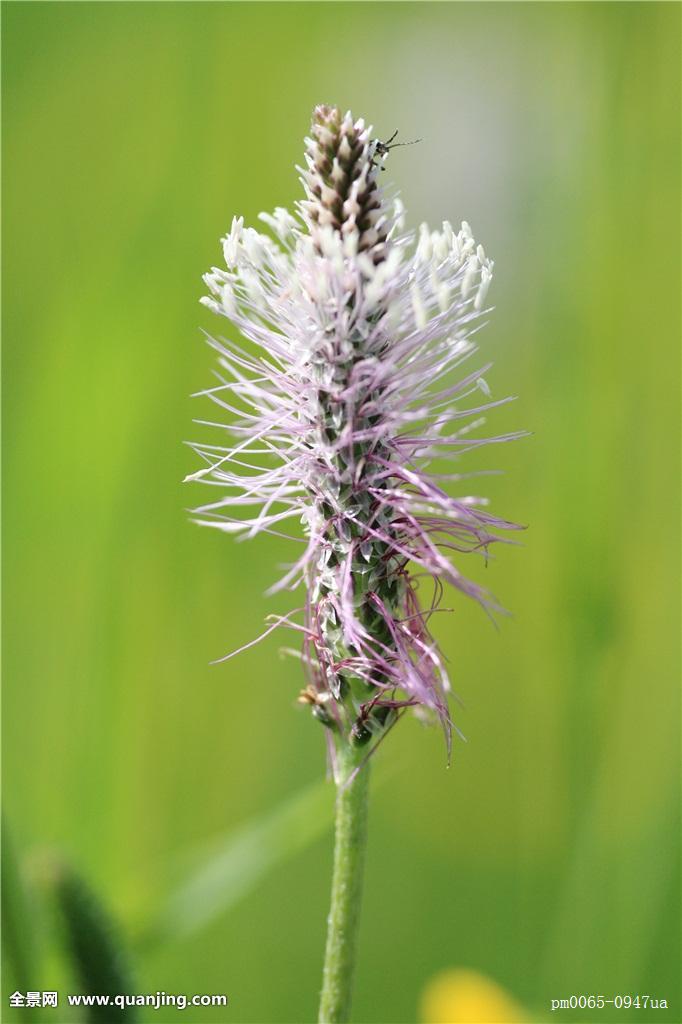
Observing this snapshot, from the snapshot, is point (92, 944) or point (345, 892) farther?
point (92, 944)

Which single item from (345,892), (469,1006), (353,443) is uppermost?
(353,443)

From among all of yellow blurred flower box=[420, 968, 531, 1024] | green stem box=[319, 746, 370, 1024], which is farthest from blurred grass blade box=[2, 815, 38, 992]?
yellow blurred flower box=[420, 968, 531, 1024]

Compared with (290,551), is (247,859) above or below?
below

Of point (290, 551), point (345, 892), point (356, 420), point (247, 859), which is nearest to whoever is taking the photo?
point (345, 892)

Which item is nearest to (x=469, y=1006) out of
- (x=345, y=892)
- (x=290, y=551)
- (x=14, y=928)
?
(x=345, y=892)

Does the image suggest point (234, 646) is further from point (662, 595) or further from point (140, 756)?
point (662, 595)

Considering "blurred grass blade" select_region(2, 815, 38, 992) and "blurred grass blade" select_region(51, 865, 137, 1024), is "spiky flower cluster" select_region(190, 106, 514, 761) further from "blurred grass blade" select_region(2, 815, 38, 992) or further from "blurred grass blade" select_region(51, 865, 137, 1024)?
"blurred grass blade" select_region(2, 815, 38, 992)

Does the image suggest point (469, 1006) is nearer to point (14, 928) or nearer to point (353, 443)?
point (14, 928)

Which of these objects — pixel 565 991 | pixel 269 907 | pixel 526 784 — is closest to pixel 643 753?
pixel 565 991
